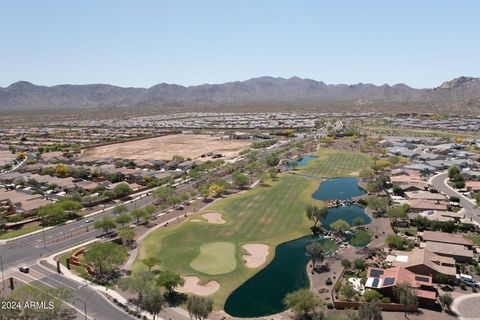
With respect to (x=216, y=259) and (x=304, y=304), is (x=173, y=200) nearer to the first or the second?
(x=216, y=259)

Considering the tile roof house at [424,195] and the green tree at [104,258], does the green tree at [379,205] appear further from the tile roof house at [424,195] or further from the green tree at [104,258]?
the green tree at [104,258]

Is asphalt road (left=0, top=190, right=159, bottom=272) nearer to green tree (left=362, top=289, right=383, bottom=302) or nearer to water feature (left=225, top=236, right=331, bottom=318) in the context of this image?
water feature (left=225, top=236, right=331, bottom=318)

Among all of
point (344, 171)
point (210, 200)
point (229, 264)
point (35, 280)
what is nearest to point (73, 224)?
point (35, 280)

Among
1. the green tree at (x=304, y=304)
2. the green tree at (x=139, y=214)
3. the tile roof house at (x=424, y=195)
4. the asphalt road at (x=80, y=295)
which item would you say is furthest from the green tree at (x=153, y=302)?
the tile roof house at (x=424, y=195)

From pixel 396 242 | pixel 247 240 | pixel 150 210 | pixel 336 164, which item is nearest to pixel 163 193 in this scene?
pixel 150 210

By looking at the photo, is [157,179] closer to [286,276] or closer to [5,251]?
[5,251]
